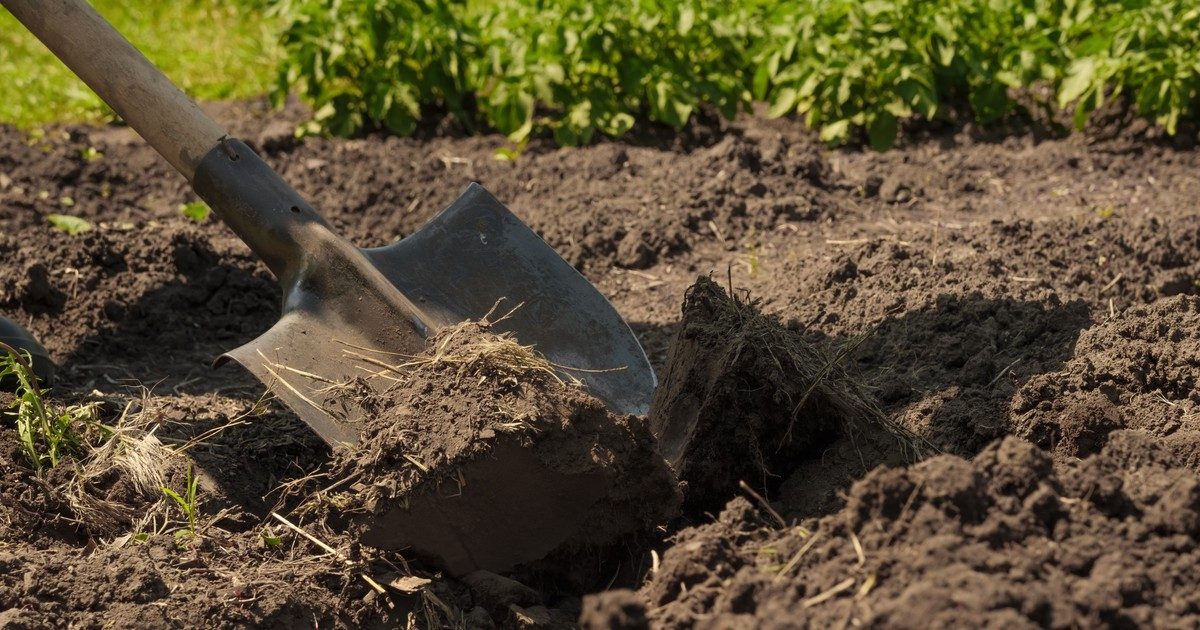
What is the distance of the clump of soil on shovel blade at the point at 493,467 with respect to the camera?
2.66 meters

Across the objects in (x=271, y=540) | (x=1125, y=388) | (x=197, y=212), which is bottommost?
(x=271, y=540)

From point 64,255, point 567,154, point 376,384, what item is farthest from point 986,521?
point 567,154

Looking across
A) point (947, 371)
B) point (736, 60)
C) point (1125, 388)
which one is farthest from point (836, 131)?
point (1125, 388)

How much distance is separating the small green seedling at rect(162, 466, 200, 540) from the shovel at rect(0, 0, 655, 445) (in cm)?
45

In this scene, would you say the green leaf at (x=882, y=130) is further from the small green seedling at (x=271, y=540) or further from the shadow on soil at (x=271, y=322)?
the small green seedling at (x=271, y=540)

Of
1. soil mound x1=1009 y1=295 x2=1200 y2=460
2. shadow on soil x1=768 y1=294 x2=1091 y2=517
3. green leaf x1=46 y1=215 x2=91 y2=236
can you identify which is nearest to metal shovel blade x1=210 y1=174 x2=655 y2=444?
shadow on soil x1=768 y1=294 x2=1091 y2=517

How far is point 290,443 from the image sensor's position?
3389 millimetres

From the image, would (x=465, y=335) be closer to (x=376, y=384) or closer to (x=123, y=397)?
(x=376, y=384)

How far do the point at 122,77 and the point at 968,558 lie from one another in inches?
106

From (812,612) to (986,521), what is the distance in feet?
1.28

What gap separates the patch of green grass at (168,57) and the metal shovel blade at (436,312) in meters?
3.65

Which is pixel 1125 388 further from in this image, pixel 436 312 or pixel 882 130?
pixel 882 130

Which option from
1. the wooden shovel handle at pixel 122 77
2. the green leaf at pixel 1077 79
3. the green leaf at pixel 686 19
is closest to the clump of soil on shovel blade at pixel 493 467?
the wooden shovel handle at pixel 122 77

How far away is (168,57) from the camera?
775 cm
